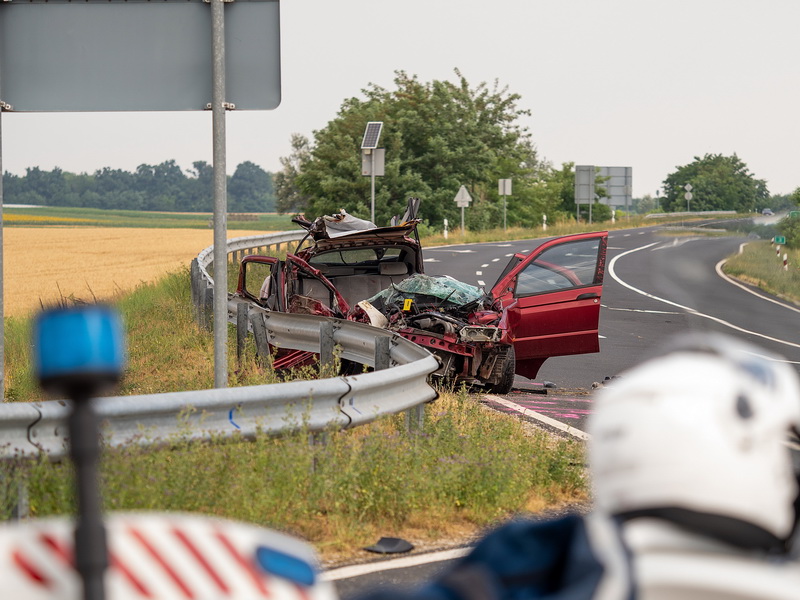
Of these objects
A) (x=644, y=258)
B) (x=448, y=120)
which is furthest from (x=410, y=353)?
(x=448, y=120)

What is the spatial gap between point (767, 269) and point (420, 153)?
34.2 m

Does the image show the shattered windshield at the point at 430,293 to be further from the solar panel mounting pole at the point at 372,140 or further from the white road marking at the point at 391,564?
the solar panel mounting pole at the point at 372,140

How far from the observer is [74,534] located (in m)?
1.40

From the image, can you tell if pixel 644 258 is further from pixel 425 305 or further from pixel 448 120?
pixel 425 305

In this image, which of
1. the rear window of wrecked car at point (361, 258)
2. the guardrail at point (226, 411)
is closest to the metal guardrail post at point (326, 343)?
the guardrail at point (226, 411)

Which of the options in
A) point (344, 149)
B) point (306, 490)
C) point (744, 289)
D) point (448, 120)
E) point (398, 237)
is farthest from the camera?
point (448, 120)

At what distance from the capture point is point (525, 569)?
1726 millimetres

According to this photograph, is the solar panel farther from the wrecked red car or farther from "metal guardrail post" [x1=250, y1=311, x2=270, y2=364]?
"metal guardrail post" [x1=250, y1=311, x2=270, y2=364]

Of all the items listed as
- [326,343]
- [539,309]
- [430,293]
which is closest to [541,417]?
[539,309]

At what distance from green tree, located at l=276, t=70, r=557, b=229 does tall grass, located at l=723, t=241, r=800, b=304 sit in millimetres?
21395

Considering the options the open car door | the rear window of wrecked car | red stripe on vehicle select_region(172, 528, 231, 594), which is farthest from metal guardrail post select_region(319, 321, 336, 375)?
red stripe on vehicle select_region(172, 528, 231, 594)

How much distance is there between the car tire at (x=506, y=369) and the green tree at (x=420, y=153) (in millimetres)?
46564

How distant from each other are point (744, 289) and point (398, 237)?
21.4 m

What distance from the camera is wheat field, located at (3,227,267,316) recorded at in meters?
29.2
